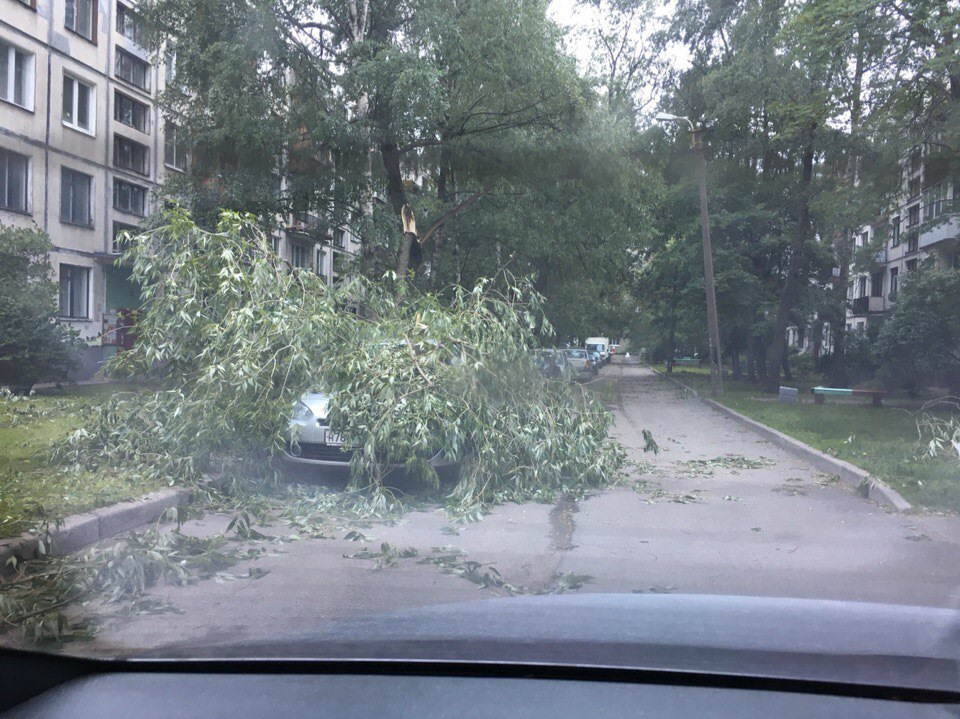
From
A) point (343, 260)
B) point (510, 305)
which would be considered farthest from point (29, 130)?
point (510, 305)

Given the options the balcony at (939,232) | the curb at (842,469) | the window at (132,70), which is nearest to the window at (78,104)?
the window at (132,70)

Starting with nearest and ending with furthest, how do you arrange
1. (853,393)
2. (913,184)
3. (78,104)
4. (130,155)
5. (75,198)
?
(913,184), (853,393), (75,198), (78,104), (130,155)

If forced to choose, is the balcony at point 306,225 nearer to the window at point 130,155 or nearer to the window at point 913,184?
the window at point 130,155

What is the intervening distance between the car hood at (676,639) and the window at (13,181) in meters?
23.7

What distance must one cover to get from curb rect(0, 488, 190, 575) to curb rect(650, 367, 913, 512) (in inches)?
275

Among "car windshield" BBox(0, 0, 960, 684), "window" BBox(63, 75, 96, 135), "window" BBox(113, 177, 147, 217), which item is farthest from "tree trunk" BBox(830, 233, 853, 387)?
"window" BBox(63, 75, 96, 135)

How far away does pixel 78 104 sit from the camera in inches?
1045

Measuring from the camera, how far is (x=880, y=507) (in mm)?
8719

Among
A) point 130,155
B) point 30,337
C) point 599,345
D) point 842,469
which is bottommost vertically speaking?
point 842,469

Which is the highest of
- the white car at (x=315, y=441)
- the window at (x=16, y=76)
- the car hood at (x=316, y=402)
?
the window at (x=16, y=76)

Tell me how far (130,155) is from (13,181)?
6.49 metres

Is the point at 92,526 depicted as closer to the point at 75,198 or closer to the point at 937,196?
the point at 937,196

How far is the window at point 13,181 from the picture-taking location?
22.9m

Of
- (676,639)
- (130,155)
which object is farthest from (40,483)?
(130,155)
